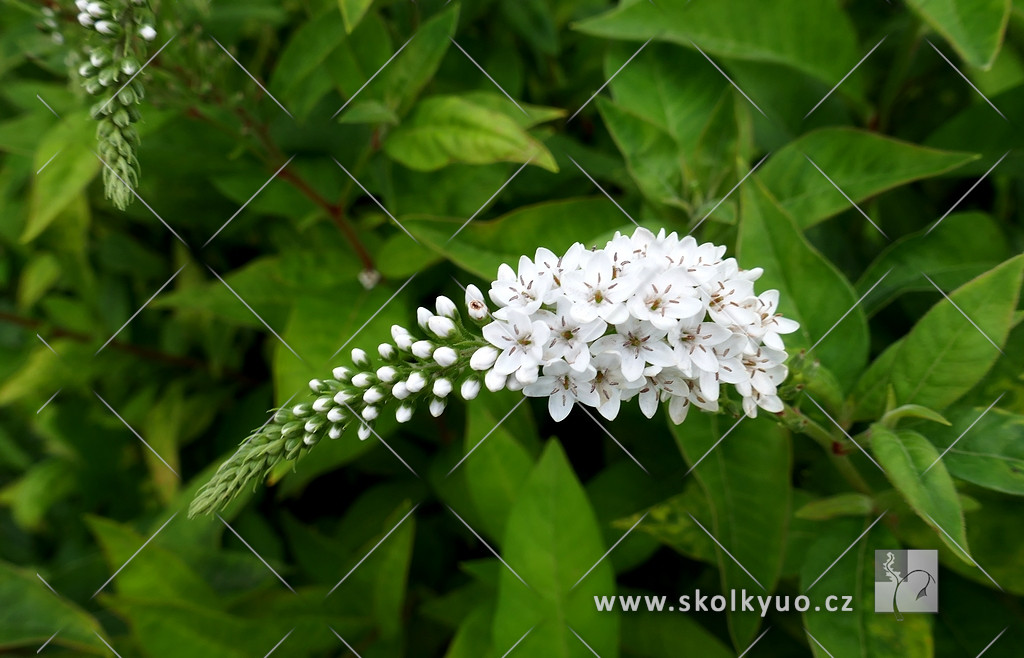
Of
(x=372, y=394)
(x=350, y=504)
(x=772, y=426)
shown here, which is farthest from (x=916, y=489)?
(x=350, y=504)

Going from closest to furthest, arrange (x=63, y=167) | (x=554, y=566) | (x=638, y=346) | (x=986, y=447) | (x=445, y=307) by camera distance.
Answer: (x=638, y=346) < (x=445, y=307) < (x=986, y=447) < (x=554, y=566) < (x=63, y=167)

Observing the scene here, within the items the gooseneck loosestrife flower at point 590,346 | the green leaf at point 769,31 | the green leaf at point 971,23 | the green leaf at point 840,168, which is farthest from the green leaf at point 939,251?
the gooseneck loosestrife flower at point 590,346

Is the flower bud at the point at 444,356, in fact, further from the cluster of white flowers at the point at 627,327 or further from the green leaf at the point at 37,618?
the green leaf at the point at 37,618

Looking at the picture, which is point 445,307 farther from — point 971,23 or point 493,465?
point 971,23

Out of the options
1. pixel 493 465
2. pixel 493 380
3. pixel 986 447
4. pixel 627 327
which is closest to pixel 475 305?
pixel 493 380

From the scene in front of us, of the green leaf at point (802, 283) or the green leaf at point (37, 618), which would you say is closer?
the green leaf at point (802, 283)

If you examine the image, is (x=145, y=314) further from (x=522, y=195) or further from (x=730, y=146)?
(x=730, y=146)
